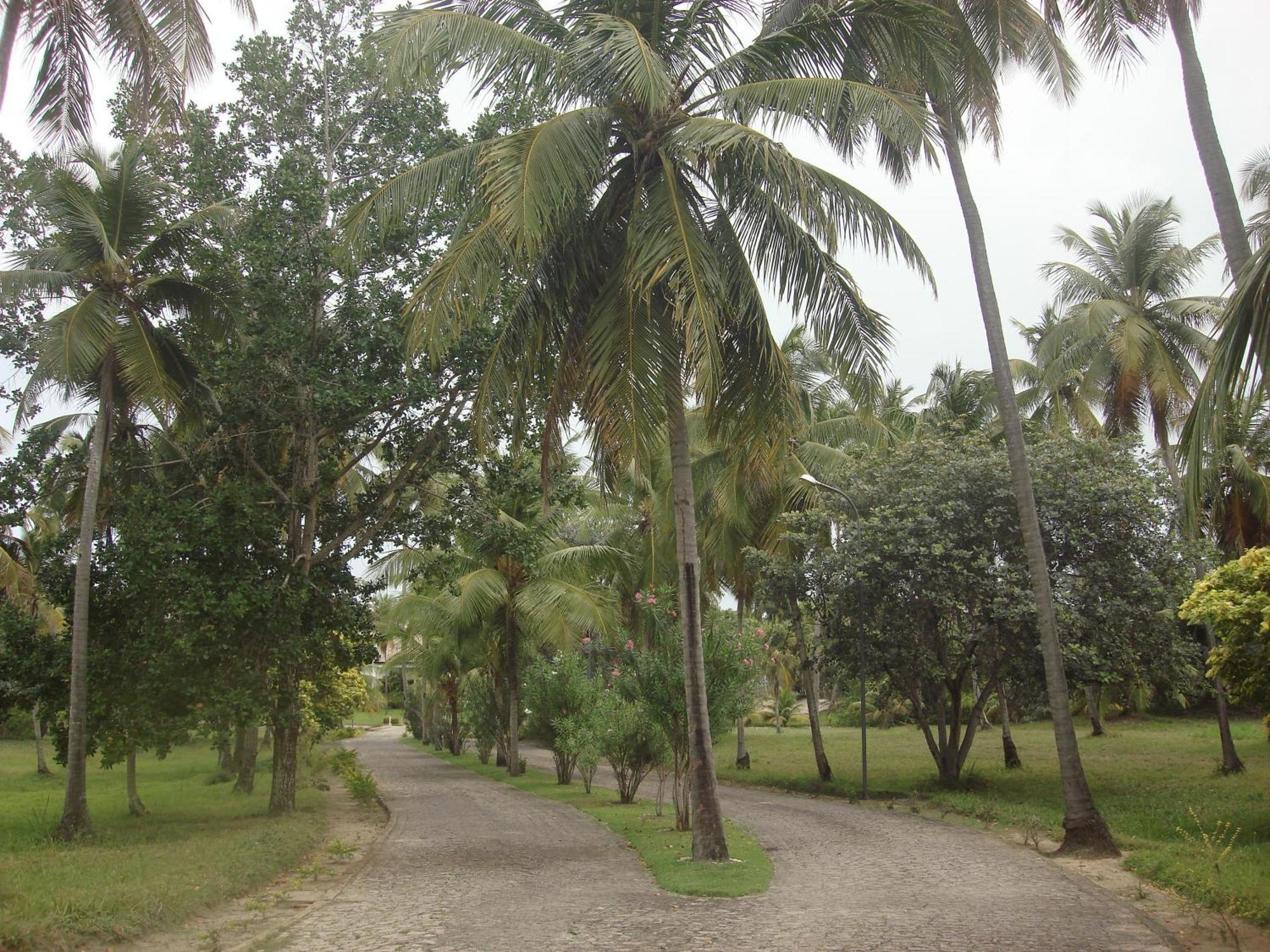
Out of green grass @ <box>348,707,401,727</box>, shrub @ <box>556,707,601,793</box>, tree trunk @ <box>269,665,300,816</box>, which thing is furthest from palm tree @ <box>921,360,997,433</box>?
green grass @ <box>348,707,401,727</box>

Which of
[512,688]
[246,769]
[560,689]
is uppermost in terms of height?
[560,689]

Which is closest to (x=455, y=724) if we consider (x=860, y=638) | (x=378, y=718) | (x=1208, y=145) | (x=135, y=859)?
(x=860, y=638)

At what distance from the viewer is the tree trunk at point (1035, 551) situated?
12.3m

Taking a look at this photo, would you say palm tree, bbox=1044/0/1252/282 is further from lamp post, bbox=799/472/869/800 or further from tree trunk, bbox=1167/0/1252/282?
lamp post, bbox=799/472/869/800

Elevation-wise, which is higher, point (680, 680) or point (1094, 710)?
point (680, 680)

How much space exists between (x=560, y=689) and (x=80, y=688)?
11540mm

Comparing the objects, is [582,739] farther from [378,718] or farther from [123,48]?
[378,718]

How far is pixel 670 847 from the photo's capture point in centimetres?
1343

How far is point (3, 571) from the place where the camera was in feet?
77.4

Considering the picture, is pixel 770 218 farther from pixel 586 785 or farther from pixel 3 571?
pixel 3 571

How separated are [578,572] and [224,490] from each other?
12.8 m

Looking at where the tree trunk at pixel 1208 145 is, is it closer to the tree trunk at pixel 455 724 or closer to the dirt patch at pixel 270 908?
the dirt patch at pixel 270 908

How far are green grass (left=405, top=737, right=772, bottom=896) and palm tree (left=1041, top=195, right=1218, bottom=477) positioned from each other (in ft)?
45.4

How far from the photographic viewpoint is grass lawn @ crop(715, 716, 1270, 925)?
1055 centimetres
